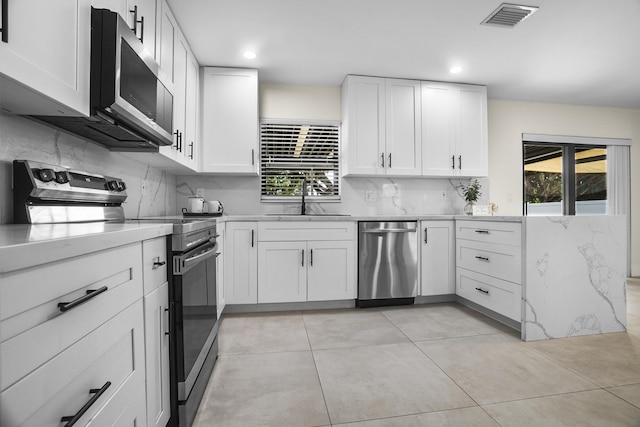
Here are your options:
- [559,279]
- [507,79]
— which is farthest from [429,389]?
[507,79]

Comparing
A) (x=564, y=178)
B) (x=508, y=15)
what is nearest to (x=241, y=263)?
(x=508, y=15)

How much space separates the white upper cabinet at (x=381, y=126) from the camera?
11.4 ft

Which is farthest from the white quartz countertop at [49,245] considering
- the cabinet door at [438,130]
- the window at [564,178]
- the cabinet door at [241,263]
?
the window at [564,178]

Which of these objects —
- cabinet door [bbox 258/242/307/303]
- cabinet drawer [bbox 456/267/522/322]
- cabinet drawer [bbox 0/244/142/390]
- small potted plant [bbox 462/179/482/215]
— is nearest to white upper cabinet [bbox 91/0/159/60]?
cabinet drawer [bbox 0/244/142/390]

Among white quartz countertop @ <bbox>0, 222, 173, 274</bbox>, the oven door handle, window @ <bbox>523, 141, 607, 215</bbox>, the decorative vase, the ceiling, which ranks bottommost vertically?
the oven door handle

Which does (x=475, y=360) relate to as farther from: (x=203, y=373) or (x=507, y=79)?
(x=507, y=79)

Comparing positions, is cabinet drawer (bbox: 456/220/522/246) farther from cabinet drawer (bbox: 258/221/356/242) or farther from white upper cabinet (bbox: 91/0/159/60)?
white upper cabinet (bbox: 91/0/159/60)

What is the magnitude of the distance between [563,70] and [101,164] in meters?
4.29

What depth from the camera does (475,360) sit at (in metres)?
2.06

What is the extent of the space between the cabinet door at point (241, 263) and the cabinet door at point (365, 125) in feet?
4.21

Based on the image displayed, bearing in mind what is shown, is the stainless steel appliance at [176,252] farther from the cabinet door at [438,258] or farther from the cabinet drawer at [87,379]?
the cabinet door at [438,258]

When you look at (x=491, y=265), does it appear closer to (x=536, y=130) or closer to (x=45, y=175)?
(x=536, y=130)

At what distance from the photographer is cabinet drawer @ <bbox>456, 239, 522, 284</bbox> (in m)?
2.48

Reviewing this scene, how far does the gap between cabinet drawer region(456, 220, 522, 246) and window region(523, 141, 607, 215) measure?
5.94 ft
